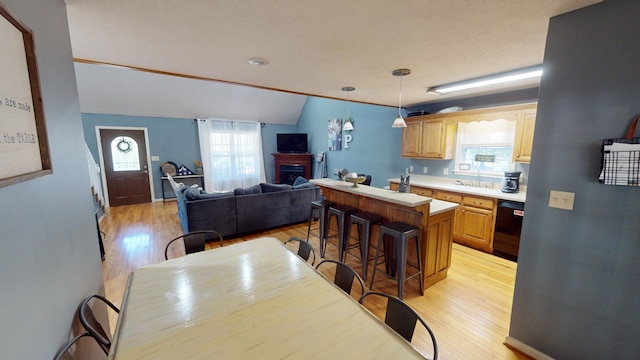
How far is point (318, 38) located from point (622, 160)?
200cm

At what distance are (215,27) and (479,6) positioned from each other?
5.49 feet

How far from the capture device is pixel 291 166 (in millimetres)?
7844

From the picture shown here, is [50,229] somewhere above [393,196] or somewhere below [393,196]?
above

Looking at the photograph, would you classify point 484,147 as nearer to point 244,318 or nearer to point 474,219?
point 474,219

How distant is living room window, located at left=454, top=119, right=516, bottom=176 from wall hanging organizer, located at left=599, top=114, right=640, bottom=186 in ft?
8.17

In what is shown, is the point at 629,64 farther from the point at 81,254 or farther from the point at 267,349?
the point at 81,254

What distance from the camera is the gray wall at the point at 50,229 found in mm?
778

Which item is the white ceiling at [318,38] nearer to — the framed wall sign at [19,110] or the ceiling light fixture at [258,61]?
the ceiling light fixture at [258,61]

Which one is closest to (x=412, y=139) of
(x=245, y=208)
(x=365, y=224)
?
(x=365, y=224)

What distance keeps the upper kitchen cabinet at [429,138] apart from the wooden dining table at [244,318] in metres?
3.48

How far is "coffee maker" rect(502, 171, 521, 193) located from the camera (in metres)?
3.31

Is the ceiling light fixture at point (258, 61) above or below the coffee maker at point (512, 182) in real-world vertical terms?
above

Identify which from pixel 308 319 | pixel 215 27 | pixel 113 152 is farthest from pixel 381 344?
pixel 113 152

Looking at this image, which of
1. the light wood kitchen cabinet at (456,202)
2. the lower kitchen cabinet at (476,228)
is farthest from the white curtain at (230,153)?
the lower kitchen cabinet at (476,228)
